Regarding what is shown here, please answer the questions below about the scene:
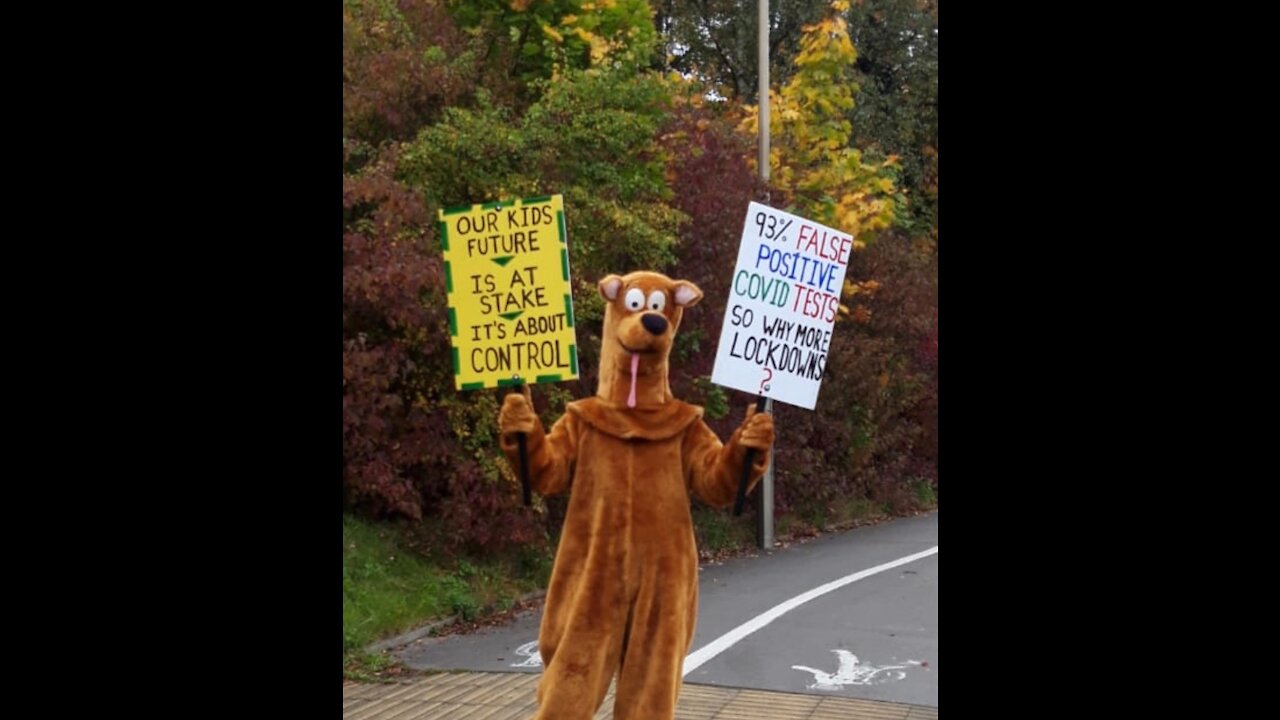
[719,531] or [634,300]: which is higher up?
[634,300]

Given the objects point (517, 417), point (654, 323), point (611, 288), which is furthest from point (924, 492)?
point (517, 417)

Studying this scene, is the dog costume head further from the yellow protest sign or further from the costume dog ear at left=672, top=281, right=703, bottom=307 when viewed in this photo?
the yellow protest sign

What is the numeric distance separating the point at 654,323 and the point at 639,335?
87 millimetres

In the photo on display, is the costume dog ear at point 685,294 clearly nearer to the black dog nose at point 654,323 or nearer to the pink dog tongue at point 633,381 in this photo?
the black dog nose at point 654,323

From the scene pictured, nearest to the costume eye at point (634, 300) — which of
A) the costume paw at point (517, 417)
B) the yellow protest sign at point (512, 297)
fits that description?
the yellow protest sign at point (512, 297)

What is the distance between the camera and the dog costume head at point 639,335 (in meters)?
5.21

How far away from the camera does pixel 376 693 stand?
297 inches

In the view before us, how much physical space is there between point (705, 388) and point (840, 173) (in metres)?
5.32

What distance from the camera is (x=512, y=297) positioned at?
5.66 m

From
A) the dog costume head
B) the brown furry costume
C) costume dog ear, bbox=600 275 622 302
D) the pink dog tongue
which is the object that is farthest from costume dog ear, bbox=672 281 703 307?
the pink dog tongue

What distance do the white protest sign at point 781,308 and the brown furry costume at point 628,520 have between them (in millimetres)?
829

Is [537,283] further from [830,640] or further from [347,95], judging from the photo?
[347,95]

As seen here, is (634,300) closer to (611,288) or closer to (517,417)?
(611,288)

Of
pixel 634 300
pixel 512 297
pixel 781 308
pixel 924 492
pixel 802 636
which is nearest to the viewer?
pixel 634 300
